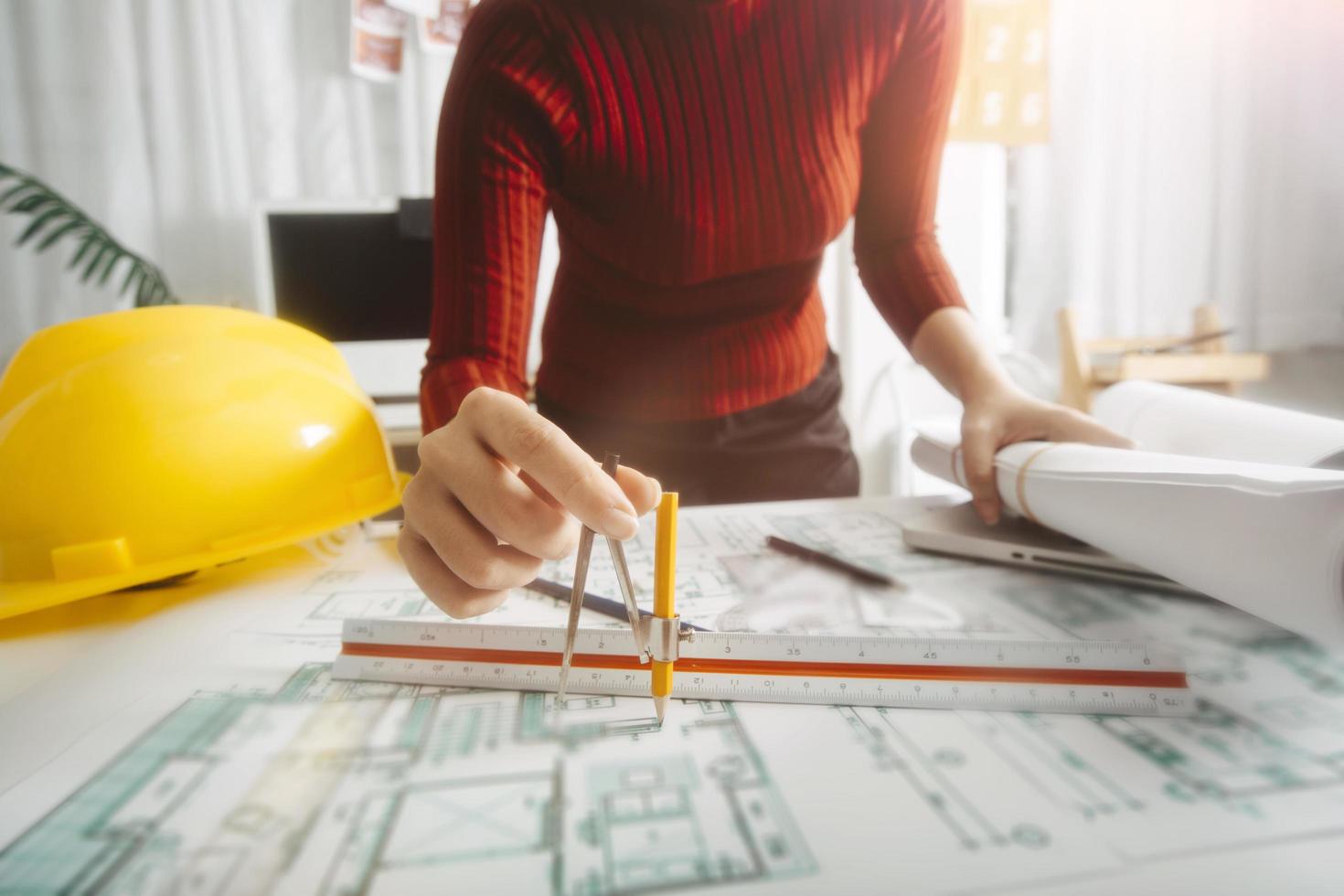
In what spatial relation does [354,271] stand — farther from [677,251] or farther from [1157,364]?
[1157,364]

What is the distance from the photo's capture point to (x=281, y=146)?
5.61 feet

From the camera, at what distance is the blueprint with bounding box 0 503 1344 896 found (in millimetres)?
274

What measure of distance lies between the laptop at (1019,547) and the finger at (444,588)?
1.22 feet

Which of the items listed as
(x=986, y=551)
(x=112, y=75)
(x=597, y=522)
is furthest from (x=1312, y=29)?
(x=112, y=75)

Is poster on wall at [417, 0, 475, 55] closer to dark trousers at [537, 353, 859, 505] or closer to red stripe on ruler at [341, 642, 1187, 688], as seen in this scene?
dark trousers at [537, 353, 859, 505]

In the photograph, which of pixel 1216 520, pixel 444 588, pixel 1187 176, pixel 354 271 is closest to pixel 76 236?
pixel 354 271

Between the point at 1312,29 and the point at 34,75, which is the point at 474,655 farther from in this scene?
the point at 1312,29

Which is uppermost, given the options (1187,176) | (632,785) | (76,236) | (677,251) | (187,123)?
(187,123)

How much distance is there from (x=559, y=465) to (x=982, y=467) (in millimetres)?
416

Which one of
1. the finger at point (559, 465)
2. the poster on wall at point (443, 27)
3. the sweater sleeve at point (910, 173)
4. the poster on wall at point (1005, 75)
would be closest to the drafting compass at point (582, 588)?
the finger at point (559, 465)

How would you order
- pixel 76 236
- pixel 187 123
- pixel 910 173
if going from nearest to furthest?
pixel 910 173
pixel 76 236
pixel 187 123

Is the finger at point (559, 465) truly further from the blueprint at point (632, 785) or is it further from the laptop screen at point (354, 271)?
the laptop screen at point (354, 271)

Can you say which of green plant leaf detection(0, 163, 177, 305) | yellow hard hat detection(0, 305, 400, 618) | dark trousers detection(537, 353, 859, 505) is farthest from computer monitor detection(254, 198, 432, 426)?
yellow hard hat detection(0, 305, 400, 618)

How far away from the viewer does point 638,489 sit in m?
0.41
